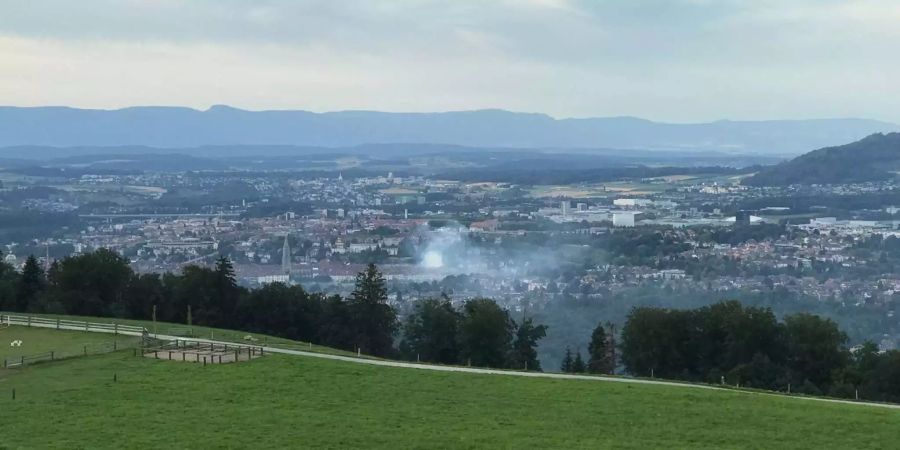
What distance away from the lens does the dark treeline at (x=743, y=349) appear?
48250mm

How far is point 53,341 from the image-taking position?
1751 inches

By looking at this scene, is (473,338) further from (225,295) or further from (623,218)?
(623,218)

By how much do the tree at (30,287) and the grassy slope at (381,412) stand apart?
26.7 meters

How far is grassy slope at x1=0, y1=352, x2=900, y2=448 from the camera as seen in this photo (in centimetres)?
2703

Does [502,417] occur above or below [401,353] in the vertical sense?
above

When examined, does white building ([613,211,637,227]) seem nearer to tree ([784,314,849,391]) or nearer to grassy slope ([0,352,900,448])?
tree ([784,314,849,391])

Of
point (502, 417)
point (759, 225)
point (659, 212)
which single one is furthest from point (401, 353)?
point (659, 212)

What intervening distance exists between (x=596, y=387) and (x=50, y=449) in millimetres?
18073

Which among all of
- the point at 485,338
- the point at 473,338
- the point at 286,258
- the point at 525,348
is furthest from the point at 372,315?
the point at 286,258

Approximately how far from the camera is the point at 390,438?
26984 millimetres

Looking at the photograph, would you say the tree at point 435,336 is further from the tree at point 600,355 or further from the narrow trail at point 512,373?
the narrow trail at point 512,373

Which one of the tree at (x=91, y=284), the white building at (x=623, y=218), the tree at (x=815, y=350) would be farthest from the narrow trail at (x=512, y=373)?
the white building at (x=623, y=218)

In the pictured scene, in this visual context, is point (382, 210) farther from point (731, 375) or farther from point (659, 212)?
point (731, 375)

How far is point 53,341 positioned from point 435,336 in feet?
68.3
